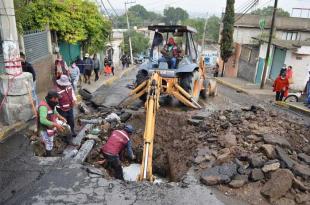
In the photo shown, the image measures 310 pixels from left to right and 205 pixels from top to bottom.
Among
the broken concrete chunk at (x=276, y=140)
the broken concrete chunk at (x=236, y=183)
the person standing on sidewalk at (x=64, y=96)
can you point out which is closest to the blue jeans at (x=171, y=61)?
the person standing on sidewalk at (x=64, y=96)

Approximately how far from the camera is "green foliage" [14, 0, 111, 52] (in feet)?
37.3

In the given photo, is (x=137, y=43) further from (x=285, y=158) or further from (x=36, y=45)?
(x=285, y=158)

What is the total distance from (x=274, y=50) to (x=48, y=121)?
58.1ft

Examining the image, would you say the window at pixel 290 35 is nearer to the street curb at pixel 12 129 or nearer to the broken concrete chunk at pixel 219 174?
the broken concrete chunk at pixel 219 174

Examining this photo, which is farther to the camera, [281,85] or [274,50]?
[274,50]

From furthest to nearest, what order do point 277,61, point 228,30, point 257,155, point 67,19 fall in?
point 228,30 → point 277,61 → point 67,19 → point 257,155

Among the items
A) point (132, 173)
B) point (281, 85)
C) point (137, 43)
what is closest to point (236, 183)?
point (132, 173)

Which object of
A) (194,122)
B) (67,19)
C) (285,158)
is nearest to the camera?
(285,158)

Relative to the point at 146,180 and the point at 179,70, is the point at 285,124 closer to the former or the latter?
the point at 179,70

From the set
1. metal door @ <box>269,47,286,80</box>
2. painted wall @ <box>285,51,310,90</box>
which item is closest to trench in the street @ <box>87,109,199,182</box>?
painted wall @ <box>285,51,310,90</box>

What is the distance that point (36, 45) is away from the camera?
1122 centimetres

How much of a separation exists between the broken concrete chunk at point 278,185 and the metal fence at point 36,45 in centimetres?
861

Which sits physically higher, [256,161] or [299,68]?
[299,68]

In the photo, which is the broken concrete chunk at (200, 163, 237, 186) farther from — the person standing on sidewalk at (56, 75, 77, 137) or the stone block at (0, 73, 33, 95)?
the stone block at (0, 73, 33, 95)
